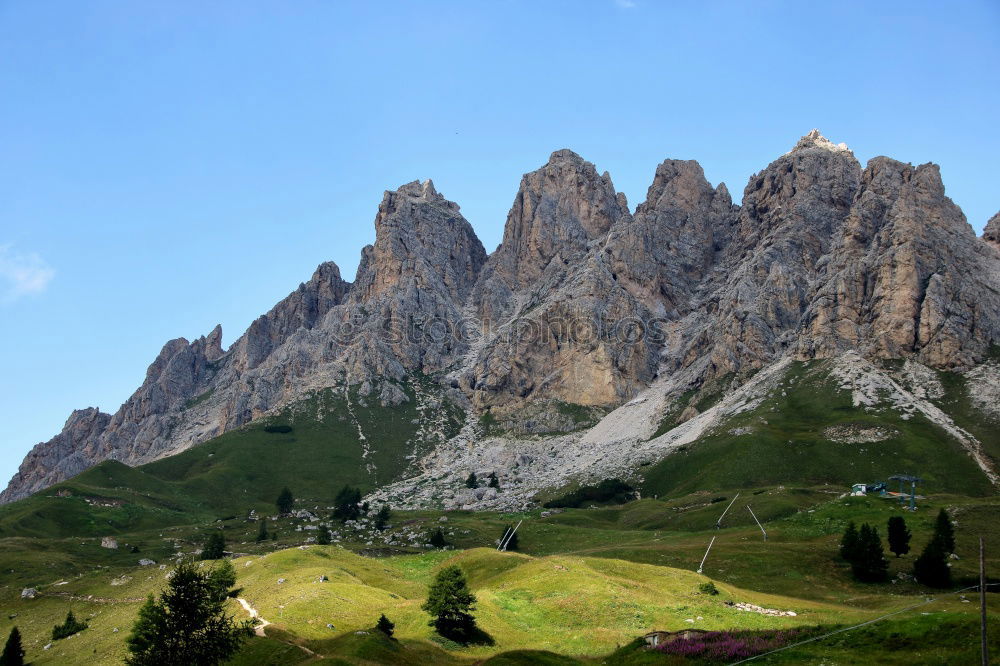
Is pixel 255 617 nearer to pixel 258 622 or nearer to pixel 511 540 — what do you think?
pixel 258 622

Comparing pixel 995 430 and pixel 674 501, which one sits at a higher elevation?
pixel 995 430

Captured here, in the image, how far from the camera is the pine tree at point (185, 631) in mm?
45219

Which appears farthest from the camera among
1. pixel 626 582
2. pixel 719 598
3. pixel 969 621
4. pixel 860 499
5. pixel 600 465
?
pixel 600 465

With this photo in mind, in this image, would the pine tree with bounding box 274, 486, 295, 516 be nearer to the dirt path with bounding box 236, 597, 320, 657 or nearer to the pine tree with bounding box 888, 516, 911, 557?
the dirt path with bounding box 236, 597, 320, 657

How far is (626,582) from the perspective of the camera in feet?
216

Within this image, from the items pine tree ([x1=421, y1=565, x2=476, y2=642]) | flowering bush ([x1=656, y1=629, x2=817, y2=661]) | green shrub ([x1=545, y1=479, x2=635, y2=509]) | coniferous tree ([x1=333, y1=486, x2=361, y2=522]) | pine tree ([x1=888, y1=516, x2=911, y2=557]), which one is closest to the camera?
flowering bush ([x1=656, y1=629, x2=817, y2=661])

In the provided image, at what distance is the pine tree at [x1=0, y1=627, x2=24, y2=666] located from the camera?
58.7 meters

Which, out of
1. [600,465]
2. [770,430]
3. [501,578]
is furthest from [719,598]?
[600,465]

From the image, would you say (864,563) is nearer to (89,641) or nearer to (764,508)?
(764,508)

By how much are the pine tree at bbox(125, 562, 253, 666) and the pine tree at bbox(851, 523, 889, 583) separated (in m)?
59.1

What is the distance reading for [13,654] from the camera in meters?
59.2

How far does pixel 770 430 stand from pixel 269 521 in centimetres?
11336

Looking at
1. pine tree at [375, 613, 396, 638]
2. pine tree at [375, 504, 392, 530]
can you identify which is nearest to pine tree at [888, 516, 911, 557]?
pine tree at [375, 613, 396, 638]

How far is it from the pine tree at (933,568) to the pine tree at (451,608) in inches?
1792
